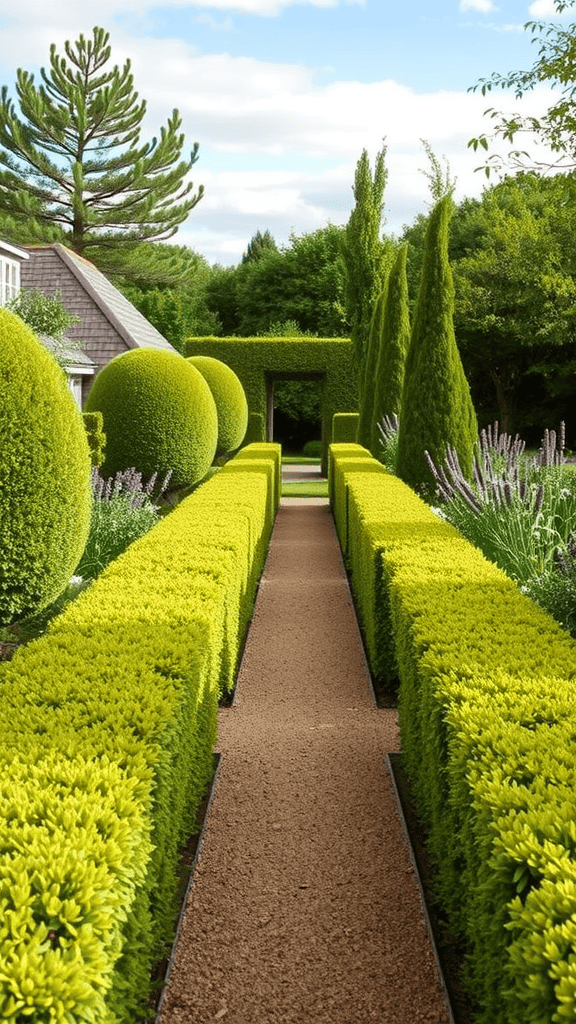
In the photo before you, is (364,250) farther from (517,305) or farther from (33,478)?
(33,478)

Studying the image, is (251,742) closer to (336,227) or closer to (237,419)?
(237,419)

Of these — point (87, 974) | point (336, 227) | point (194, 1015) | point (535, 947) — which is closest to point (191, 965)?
point (194, 1015)

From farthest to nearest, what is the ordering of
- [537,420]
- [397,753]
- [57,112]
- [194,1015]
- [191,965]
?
[537,420] < [57,112] < [397,753] < [191,965] < [194,1015]

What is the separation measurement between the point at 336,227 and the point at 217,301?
689 cm

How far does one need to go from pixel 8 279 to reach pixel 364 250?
406 inches

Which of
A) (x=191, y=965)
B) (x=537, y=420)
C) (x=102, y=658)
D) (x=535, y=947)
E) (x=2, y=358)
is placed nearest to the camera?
(x=535, y=947)

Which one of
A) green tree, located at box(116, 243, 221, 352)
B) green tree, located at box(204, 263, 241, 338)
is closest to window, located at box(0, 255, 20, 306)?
green tree, located at box(116, 243, 221, 352)

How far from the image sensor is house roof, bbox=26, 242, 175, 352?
2267 centimetres

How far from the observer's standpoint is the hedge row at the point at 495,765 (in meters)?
1.96

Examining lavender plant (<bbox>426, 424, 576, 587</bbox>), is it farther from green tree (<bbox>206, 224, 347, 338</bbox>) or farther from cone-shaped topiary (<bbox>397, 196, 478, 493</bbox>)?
green tree (<bbox>206, 224, 347, 338</bbox>)

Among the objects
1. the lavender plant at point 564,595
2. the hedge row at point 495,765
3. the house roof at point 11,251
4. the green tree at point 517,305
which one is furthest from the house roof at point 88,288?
the hedge row at point 495,765

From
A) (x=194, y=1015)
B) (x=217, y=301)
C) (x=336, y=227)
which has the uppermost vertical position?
(x=336, y=227)

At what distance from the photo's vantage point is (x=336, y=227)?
145 feet

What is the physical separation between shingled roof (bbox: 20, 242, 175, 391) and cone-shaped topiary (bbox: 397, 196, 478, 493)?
1127cm
